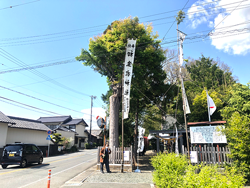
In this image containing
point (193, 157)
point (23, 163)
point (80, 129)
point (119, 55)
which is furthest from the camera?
point (80, 129)

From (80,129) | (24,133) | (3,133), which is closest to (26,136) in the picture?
(24,133)

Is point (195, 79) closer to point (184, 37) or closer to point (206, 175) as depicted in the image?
point (184, 37)

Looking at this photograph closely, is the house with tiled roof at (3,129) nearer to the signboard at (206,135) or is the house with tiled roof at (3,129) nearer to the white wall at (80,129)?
the signboard at (206,135)

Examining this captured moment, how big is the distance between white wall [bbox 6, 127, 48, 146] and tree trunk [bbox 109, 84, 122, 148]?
1326cm

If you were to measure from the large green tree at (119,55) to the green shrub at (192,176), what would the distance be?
24.4 ft

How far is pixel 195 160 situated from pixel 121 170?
435 centimetres

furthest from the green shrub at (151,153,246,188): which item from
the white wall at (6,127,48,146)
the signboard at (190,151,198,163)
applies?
the white wall at (6,127,48,146)

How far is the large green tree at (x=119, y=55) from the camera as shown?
41.6 feet

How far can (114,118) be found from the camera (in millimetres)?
13008

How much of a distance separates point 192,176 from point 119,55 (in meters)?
10.8

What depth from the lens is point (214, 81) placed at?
27906 mm

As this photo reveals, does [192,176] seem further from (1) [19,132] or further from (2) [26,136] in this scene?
(2) [26,136]

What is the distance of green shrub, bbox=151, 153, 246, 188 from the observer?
286 cm

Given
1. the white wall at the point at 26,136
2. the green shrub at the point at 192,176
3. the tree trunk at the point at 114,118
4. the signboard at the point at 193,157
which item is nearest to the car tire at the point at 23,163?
the tree trunk at the point at 114,118
